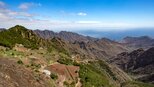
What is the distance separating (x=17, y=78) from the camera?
2595 cm

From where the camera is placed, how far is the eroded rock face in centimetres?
2402

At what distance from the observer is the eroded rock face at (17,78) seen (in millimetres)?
24022

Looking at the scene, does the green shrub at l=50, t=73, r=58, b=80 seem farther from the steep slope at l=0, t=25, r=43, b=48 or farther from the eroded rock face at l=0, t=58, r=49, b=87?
the steep slope at l=0, t=25, r=43, b=48

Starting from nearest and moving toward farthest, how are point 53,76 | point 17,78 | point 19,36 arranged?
point 17,78, point 53,76, point 19,36

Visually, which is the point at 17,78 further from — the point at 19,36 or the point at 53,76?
the point at 19,36

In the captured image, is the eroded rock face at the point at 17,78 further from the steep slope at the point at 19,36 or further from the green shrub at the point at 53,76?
the steep slope at the point at 19,36

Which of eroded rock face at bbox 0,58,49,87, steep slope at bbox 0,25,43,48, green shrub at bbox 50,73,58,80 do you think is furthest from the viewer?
steep slope at bbox 0,25,43,48

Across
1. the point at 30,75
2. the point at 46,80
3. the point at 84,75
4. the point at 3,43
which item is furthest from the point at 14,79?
the point at 3,43

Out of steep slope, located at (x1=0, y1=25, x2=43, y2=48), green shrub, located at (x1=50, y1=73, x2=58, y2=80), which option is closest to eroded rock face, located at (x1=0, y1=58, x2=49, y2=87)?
green shrub, located at (x1=50, y1=73, x2=58, y2=80)

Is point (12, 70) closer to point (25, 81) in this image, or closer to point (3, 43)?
point (25, 81)

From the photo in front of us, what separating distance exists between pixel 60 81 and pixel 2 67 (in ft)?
29.4

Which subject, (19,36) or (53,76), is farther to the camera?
(19,36)

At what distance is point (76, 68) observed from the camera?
4109cm

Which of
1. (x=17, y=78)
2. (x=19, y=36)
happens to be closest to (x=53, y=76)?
(x=17, y=78)
